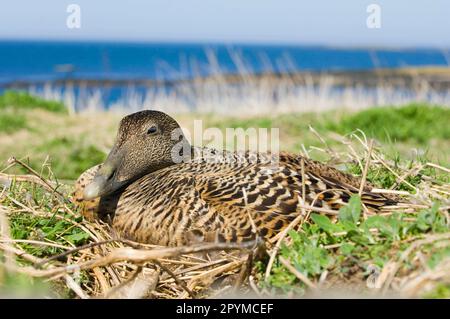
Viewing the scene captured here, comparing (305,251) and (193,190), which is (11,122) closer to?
(193,190)

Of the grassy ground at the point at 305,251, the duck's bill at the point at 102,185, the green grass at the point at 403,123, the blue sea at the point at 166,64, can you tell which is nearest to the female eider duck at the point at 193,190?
the duck's bill at the point at 102,185

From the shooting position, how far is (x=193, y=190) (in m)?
3.47

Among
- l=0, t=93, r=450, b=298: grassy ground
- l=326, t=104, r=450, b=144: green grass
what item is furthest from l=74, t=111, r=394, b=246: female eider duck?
l=326, t=104, r=450, b=144: green grass

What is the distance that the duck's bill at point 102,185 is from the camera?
11.6 ft

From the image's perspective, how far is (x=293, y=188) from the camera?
331 cm

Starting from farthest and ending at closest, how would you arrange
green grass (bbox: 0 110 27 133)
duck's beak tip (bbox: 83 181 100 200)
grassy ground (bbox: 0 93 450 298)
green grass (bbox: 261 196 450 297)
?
green grass (bbox: 0 110 27 133), duck's beak tip (bbox: 83 181 100 200), green grass (bbox: 261 196 450 297), grassy ground (bbox: 0 93 450 298)

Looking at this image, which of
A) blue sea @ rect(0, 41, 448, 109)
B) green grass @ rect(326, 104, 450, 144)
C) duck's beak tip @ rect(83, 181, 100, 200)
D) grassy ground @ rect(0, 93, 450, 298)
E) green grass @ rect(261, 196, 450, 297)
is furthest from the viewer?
blue sea @ rect(0, 41, 448, 109)

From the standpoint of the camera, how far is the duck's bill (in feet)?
11.6

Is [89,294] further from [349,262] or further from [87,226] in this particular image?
[349,262]

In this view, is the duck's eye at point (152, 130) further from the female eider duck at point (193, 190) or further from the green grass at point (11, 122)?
the green grass at point (11, 122)

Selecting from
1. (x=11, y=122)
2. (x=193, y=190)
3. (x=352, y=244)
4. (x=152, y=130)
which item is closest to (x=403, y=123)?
(x=11, y=122)

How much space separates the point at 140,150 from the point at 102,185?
1.66ft

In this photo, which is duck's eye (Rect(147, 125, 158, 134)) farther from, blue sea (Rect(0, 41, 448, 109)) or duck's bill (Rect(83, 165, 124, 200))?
blue sea (Rect(0, 41, 448, 109))

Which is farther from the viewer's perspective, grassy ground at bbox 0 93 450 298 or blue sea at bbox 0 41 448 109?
blue sea at bbox 0 41 448 109
